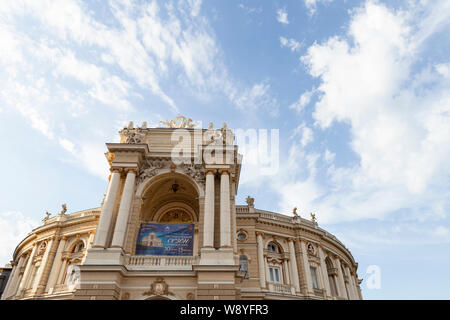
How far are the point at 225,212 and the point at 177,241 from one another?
3911 millimetres

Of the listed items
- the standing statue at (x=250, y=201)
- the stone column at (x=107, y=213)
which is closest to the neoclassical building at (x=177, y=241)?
the stone column at (x=107, y=213)

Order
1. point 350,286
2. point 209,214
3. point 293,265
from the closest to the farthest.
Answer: point 209,214
point 293,265
point 350,286

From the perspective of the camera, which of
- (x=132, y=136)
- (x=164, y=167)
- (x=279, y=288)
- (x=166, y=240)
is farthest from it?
(x=279, y=288)

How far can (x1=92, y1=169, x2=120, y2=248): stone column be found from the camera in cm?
2145

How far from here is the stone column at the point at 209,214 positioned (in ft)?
71.7

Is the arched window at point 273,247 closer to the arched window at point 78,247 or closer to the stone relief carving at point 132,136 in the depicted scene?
the stone relief carving at point 132,136

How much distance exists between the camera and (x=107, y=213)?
2266 centimetres

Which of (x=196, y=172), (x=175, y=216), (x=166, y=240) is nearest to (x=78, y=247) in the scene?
(x=175, y=216)

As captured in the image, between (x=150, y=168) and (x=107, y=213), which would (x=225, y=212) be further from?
(x=107, y=213)

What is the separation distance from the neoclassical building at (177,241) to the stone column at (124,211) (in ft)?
0.22

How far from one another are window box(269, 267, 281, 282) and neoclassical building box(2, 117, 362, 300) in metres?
0.10

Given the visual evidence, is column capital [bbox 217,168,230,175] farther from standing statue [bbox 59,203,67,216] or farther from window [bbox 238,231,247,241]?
standing statue [bbox 59,203,67,216]
